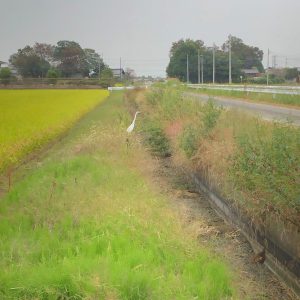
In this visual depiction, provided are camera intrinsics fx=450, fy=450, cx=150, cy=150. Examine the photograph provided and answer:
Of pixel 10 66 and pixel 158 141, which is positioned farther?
pixel 10 66

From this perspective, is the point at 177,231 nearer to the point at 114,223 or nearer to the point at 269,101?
the point at 114,223

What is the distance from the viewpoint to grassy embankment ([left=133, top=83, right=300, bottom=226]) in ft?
16.6

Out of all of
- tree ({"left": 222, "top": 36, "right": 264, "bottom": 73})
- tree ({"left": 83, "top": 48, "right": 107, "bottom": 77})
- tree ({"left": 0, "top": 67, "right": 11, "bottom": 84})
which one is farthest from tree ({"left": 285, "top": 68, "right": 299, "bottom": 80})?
tree ({"left": 0, "top": 67, "right": 11, "bottom": 84})

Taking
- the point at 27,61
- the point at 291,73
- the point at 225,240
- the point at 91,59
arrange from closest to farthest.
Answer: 1. the point at 225,240
2. the point at 27,61
3. the point at 91,59
4. the point at 291,73

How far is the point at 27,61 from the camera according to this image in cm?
1647

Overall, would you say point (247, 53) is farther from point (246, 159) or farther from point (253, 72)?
point (246, 159)

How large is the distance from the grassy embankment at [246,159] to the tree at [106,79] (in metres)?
43.4

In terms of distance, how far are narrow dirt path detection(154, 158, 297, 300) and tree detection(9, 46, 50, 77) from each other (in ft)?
26.0

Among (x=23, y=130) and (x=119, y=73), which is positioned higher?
(x=119, y=73)

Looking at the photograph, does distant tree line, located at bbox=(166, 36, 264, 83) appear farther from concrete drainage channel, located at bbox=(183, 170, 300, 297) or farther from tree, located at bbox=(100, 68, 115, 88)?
concrete drainage channel, located at bbox=(183, 170, 300, 297)

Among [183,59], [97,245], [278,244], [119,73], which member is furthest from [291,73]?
[97,245]

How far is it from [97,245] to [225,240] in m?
2.32

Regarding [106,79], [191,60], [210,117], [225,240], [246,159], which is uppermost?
[191,60]

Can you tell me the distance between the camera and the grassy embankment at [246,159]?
16.6 feet
